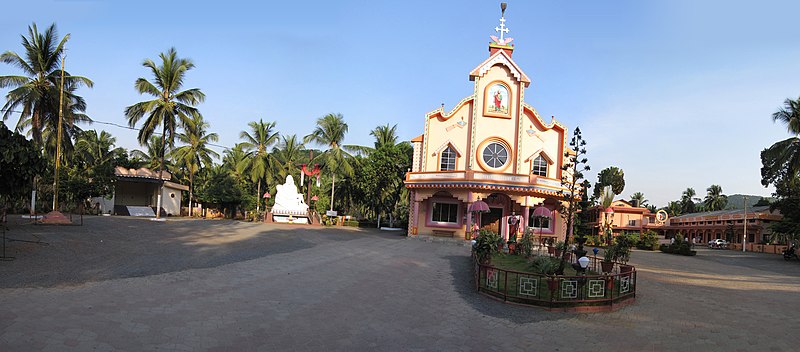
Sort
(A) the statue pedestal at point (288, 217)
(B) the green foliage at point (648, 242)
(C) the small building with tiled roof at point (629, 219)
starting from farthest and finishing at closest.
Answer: (C) the small building with tiled roof at point (629, 219) < (A) the statue pedestal at point (288, 217) < (B) the green foliage at point (648, 242)

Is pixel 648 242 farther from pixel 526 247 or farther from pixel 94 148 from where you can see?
pixel 94 148

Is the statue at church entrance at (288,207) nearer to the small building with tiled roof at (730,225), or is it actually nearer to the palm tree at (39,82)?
the palm tree at (39,82)

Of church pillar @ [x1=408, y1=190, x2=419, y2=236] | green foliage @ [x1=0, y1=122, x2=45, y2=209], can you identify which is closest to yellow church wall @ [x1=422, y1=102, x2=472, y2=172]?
church pillar @ [x1=408, y1=190, x2=419, y2=236]

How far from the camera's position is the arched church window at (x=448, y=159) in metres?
29.1

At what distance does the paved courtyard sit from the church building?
14.0 m

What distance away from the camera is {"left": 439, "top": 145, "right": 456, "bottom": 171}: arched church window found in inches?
1146

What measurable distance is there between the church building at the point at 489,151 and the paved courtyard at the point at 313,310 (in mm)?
Result: 13980

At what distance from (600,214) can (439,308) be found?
44.0 m

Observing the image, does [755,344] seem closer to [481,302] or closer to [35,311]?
[481,302]

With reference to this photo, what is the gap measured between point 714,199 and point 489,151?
237 feet

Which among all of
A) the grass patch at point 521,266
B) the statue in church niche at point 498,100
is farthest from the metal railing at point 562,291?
the statue in church niche at point 498,100

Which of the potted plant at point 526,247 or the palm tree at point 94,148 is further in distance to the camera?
the palm tree at point 94,148

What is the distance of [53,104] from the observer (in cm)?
2402

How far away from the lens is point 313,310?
8.41 meters
